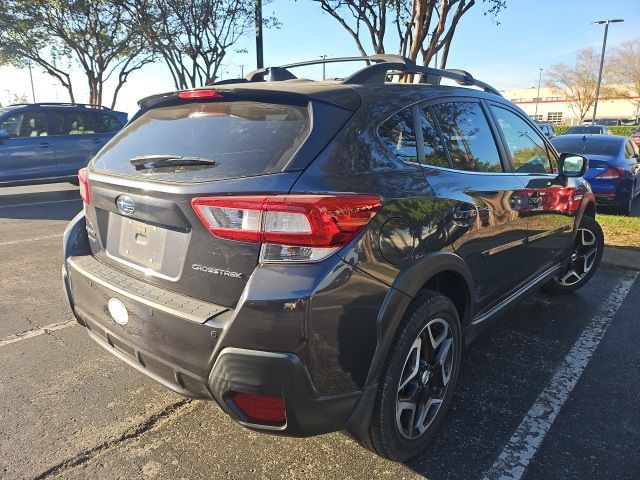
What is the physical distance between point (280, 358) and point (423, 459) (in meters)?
1.10

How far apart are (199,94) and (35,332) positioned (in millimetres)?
2482

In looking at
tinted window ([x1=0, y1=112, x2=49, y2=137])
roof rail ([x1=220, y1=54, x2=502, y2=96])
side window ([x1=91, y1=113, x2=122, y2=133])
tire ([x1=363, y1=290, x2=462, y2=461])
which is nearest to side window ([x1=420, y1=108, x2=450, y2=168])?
roof rail ([x1=220, y1=54, x2=502, y2=96])

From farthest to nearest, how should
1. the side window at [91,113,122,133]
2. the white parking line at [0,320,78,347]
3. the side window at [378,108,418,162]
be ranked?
1. the side window at [91,113,122,133]
2. the white parking line at [0,320,78,347]
3. the side window at [378,108,418,162]

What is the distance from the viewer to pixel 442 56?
11.8 m

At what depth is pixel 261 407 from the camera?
187cm

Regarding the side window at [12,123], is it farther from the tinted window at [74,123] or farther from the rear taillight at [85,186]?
the rear taillight at [85,186]

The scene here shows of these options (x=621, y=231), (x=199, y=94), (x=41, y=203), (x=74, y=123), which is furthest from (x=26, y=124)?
(x=621, y=231)

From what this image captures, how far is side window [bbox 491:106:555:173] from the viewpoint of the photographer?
338 centimetres

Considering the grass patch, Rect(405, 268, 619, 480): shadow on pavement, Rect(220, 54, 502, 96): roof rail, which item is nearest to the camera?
Rect(405, 268, 619, 480): shadow on pavement

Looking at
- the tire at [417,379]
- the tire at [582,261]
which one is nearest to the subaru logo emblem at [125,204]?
the tire at [417,379]

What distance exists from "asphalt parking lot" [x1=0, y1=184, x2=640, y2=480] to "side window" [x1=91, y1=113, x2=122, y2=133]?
8.15 meters

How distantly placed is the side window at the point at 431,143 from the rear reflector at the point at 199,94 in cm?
104

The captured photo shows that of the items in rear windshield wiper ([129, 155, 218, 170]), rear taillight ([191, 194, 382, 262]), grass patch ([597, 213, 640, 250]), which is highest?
rear windshield wiper ([129, 155, 218, 170])

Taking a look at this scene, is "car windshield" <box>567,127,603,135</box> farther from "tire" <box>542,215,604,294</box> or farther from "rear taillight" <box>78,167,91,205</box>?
"rear taillight" <box>78,167,91,205</box>
